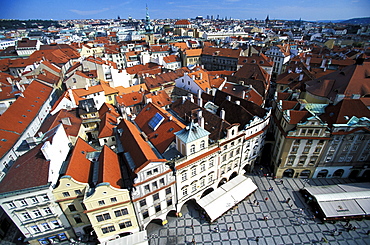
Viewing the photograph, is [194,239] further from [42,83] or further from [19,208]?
[42,83]

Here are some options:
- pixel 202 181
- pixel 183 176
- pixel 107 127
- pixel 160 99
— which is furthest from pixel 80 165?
pixel 160 99

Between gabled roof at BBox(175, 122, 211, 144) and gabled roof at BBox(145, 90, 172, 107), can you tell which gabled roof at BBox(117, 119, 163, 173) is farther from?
gabled roof at BBox(145, 90, 172, 107)

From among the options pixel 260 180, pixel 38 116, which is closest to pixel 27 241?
pixel 38 116

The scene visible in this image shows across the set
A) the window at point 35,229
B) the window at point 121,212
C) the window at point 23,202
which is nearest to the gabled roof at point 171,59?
the window at point 121,212

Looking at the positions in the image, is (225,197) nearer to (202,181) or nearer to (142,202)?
(202,181)

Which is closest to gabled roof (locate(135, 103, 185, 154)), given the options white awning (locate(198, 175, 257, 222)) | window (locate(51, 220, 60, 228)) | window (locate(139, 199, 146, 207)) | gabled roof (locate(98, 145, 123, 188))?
gabled roof (locate(98, 145, 123, 188))
